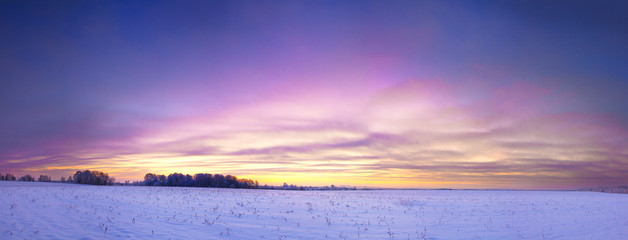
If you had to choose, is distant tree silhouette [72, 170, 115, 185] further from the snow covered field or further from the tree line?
the snow covered field

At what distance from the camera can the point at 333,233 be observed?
19094mm

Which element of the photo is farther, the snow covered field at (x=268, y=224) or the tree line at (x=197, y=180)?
the tree line at (x=197, y=180)

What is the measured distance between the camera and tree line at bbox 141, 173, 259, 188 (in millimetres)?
112412

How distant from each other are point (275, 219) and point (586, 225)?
22322 mm

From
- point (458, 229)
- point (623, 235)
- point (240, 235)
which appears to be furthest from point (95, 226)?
point (623, 235)

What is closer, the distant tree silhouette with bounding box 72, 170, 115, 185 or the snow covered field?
the snow covered field

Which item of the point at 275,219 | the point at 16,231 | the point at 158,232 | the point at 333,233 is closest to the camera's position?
the point at 16,231

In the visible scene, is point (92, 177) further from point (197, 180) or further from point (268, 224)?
point (268, 224)

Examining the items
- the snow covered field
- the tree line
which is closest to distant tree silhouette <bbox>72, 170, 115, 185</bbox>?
the tree line

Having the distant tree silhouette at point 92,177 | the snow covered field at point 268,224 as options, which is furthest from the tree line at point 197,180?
the snow covered field at point 268,224

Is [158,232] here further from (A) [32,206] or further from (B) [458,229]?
(B) [458,229]

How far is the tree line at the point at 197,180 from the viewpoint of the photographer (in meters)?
112

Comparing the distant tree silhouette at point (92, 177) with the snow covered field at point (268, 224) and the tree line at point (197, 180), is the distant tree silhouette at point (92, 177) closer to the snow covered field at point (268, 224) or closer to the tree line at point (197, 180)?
the tree line at point (197, 180)

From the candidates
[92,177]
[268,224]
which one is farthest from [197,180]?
[268,224]
